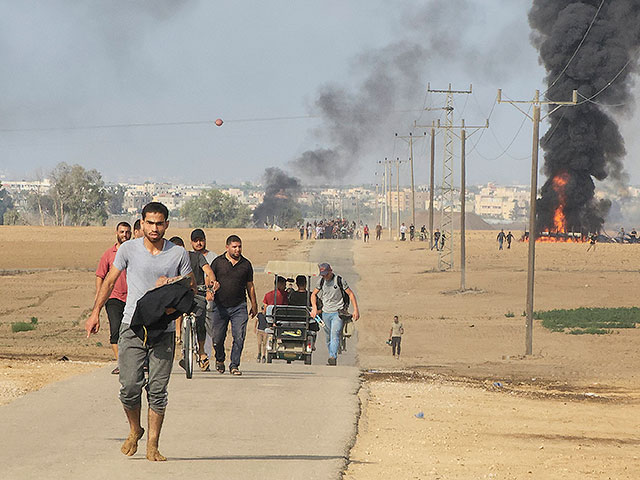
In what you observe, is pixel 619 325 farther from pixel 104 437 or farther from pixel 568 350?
pixel 104 437

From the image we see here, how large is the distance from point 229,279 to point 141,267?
17.1 feet

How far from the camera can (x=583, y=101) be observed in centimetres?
9831

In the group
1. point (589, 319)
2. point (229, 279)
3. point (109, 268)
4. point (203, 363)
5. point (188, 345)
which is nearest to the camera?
point (188, 345)

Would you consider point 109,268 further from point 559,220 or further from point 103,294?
point 559,220

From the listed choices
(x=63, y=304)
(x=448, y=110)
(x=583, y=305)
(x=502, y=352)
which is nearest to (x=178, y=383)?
(x=502, y=352)

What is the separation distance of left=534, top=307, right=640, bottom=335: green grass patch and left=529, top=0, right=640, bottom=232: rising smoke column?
6526cm

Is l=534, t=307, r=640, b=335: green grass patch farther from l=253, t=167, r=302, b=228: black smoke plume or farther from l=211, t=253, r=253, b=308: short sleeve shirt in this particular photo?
l=253, t=167, r=302, b=228: black smoke plume

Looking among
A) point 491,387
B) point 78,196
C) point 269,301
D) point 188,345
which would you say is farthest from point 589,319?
point 78,196

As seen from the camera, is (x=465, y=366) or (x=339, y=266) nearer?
(x=465, y=366)

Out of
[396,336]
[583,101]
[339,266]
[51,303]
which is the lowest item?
[51,303]

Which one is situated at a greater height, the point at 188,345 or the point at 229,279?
the point at 229,279

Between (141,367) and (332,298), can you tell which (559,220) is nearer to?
(332,298)

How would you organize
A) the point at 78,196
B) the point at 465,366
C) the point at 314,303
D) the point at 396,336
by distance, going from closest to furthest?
the point at 314,303, the point at 465,366, the point at 396,336, the point at 78,196

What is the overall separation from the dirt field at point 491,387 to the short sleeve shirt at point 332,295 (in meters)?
1.10
